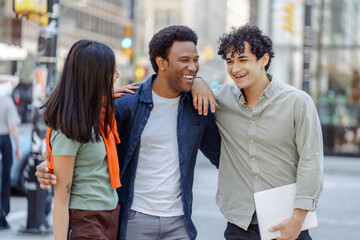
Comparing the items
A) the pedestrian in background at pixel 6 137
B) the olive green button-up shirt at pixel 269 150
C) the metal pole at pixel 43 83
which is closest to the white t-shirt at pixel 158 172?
the olive green button-up shirt at pixel 269 150

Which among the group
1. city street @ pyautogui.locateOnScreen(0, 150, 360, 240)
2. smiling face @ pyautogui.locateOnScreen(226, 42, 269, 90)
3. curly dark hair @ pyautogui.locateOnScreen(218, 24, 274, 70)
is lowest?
city street @ pyautogui.locateOnScreen(0, 150, 360, 240)

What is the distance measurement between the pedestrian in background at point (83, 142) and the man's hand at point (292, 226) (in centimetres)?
89

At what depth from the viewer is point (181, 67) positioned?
12.2 feet

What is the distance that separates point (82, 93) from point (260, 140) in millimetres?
1006

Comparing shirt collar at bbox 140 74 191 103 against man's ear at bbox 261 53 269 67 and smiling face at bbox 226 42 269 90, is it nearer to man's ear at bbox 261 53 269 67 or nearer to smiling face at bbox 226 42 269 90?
smiling face at bbox 226 42 269 90

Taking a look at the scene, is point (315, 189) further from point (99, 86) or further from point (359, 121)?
point (359, 121)

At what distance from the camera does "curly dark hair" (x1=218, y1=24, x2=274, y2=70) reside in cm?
357

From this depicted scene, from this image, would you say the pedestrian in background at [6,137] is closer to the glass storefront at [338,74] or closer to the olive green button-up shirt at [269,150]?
the olive green button-up shirt at [269,150]

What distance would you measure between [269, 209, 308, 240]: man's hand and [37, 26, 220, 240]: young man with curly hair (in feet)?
1.86

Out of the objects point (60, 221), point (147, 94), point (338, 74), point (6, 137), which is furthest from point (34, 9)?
point (338, 74)

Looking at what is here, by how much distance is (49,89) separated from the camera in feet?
26.1

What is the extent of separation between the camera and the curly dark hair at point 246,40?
357 centimetres

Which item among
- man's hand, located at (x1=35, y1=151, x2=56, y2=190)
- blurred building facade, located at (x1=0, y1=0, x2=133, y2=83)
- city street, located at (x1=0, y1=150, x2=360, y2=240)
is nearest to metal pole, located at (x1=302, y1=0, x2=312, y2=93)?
city street, located at (x1=0, y1=150, x2=360, y2=240)

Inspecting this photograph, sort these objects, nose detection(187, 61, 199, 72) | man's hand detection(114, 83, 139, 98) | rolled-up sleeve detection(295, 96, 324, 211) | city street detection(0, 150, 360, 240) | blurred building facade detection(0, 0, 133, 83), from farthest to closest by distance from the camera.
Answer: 1. blurred building facade detection(0, 0, 133, 83)
2. city street detection(0, 150, 360, 240)
3. man's hand detection(114, 83, 139, 98)
4. nose detection(187, 61, 199, 72)
5. rolled-up sleeve detection(295, 96, 324, 211)
